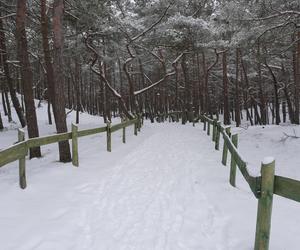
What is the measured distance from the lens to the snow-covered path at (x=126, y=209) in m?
4.49

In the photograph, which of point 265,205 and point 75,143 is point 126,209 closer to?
point 265,205


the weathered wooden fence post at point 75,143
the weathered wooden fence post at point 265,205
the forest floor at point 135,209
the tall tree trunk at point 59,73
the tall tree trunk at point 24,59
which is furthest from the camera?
the tall tree trunk at point 24,59

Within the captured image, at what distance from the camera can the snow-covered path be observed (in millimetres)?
4492

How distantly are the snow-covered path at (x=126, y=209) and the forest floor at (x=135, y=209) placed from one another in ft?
0.04

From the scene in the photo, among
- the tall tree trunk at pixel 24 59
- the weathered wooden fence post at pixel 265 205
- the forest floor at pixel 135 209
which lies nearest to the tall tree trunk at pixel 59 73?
the forest floor at pixel 135 209

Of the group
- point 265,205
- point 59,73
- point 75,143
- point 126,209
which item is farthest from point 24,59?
point 265,205

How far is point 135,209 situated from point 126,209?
A: 15cm

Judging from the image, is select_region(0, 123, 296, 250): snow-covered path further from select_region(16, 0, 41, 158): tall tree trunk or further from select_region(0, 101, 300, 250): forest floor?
select_region(16, 0, 41, 158): tall tree trunk

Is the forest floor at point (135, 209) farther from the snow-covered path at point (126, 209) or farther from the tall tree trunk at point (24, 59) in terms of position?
the tall tree trunk at point (24, 59)

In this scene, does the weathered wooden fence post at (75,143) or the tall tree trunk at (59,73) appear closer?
the weathered wooden fence post at (75,143)

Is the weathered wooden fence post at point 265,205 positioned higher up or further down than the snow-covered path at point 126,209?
higher up

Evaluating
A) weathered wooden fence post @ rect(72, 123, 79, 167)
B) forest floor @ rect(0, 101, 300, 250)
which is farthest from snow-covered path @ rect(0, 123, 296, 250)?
weathered wooden fence post @ rect(72, 123, 79, 167)

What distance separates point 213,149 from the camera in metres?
13.0

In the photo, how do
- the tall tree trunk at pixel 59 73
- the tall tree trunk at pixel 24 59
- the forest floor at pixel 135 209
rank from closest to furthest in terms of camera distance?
the forest floor at pixel 135 209 → the tall tree trunk at pixel 59 73 → the tall tree trunk at pixel 24 59
